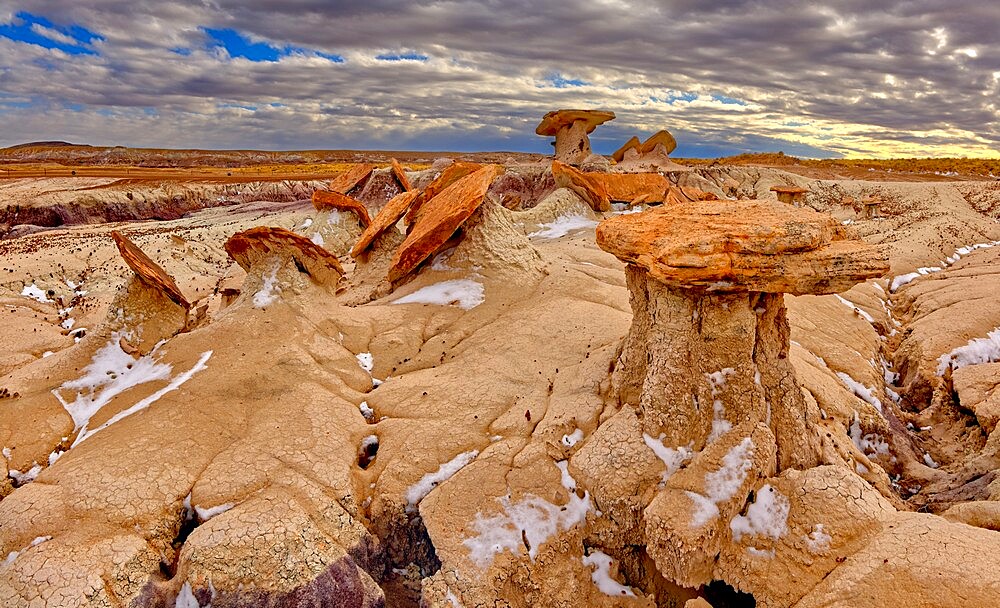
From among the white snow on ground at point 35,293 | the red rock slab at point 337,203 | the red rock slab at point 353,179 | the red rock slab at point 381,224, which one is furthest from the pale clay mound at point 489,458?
the red rock slab at point 353,179

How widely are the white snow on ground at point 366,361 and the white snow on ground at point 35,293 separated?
1154 centimetres

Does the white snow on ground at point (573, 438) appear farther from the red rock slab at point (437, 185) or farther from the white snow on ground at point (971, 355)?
the red rock slab at point (437, 185)

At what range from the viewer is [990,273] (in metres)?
14.6

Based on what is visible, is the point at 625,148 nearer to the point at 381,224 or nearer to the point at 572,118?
the point at 572,118

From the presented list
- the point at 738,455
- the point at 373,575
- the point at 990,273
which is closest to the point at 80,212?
the point at 373,575

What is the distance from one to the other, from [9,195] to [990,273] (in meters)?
45.2

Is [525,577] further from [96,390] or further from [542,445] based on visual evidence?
[96,390]

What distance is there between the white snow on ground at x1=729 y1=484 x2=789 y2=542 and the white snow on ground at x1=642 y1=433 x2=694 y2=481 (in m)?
0.77

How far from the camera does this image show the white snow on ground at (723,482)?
19.7 feet

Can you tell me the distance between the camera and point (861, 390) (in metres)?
9.48

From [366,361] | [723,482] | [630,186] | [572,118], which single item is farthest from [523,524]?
[572,118]

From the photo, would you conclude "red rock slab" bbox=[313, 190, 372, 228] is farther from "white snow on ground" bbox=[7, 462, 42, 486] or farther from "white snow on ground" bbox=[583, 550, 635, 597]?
"white snow on ground" bbox=[583, 550, 635, 597]

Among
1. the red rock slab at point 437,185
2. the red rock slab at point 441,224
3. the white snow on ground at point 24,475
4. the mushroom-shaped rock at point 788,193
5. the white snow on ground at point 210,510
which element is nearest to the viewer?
the white snow on ground at point 210,510

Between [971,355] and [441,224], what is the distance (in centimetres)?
990
